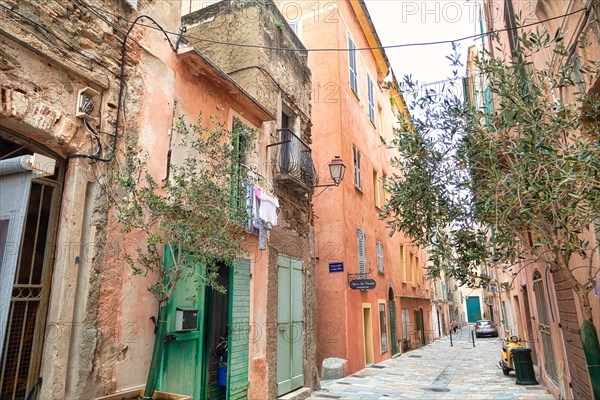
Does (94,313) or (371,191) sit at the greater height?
(371,191)

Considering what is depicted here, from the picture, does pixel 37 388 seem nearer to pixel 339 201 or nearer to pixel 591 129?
pixel 591 129

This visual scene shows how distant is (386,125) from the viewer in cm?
2138

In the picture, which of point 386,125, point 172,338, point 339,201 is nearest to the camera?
point 172,338

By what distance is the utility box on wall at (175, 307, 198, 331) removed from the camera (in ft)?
17.8

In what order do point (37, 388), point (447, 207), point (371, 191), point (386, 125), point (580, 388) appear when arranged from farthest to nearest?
point (386, 125) < point (371, 191) < point (580, 388) < point (447, 207) < point (37, 388)

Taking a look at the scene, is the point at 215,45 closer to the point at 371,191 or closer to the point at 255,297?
the point at 255,297

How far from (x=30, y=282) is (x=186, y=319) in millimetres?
1975

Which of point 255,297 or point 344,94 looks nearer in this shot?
point 255,297

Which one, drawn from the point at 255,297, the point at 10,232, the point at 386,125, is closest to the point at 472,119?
the point at 255,297

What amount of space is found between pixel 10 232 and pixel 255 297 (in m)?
4.80

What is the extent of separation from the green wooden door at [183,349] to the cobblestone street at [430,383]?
3988 mm

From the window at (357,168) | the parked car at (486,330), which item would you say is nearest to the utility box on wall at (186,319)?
the window at (357,168)

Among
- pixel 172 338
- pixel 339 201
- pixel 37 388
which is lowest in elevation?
pixel 37 388

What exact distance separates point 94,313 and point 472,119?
16.4 feet
